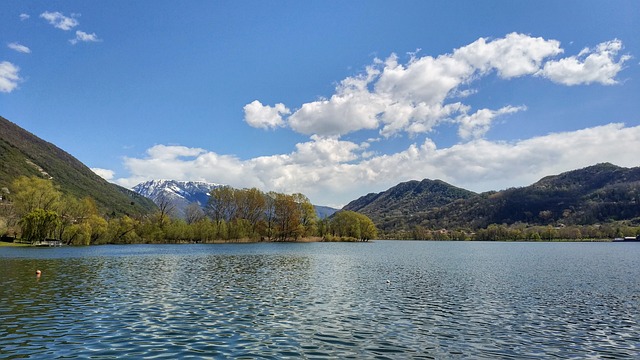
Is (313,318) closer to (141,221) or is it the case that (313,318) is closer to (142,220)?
(141,221)

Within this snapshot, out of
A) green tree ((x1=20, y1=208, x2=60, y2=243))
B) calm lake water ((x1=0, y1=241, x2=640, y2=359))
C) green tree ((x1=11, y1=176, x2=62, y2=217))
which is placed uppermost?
green tree ((x1=11, y1=176, x2=62, y2=217))

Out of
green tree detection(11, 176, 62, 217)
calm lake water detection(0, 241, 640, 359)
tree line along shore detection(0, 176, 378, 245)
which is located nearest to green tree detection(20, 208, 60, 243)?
tree line along shore detection(0, 176, 378, 245)

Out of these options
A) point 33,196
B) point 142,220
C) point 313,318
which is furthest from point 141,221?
point 313,318

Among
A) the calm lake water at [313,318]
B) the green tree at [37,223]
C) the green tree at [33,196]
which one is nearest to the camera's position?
the calm lake water at [313,318]

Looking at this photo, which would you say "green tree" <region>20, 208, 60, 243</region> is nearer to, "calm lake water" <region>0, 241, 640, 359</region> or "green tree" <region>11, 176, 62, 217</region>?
"green tree" <region>11, 176, 62, 217</region>

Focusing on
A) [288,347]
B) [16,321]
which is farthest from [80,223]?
[288,347]

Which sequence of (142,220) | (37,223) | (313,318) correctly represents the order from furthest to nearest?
(142,220)
(37,223)
(313,318)

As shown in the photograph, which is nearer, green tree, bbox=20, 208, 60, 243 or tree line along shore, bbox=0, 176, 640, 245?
green tree, bbox=20, 208, 60, 243

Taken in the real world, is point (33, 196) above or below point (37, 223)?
above

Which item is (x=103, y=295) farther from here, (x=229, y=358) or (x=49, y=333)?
(x=229, y=358)

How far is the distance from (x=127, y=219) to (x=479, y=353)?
575 feet

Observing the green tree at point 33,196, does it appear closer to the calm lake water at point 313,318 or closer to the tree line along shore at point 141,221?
→ the tree line along shore at point 141,221

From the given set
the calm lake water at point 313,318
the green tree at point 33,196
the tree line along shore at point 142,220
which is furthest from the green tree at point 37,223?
the calm lake water at point 313,318

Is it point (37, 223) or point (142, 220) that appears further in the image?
point (142, 220)
